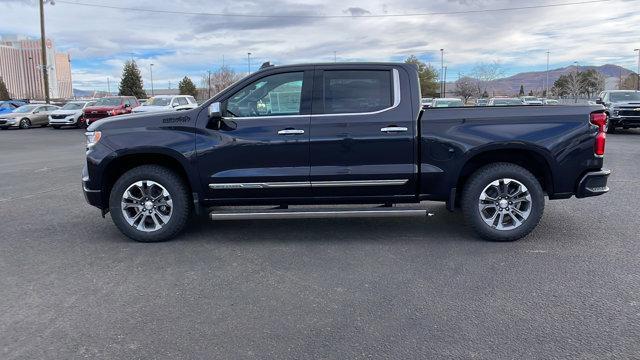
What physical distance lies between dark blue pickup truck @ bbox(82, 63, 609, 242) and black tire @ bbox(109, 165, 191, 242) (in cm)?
1

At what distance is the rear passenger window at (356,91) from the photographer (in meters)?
5.68

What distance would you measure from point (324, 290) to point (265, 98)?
2328 mm

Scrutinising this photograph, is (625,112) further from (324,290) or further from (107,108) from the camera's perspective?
(107,108)

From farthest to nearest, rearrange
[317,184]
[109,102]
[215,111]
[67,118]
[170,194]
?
[67,118] < [109,102] < [170,194] < [317,184] < [215,111]

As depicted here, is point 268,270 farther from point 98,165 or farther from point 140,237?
point 98,165

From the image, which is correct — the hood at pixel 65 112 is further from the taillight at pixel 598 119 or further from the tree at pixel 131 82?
the tree at pixel 131 82

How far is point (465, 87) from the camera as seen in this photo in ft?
264

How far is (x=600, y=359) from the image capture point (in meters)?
3.26

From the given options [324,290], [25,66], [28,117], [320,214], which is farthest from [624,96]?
[25,66]

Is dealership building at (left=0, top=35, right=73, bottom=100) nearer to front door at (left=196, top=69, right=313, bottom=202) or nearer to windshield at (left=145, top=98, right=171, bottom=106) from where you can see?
windshield at (left=145, top=98, right=171, bottom=106)

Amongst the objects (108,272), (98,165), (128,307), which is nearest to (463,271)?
(128,307)

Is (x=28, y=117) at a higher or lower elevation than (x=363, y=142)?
higher

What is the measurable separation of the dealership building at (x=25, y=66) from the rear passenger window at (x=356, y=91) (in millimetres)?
111461

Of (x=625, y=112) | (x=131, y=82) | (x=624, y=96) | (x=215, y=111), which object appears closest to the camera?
(x=215, y=111)
